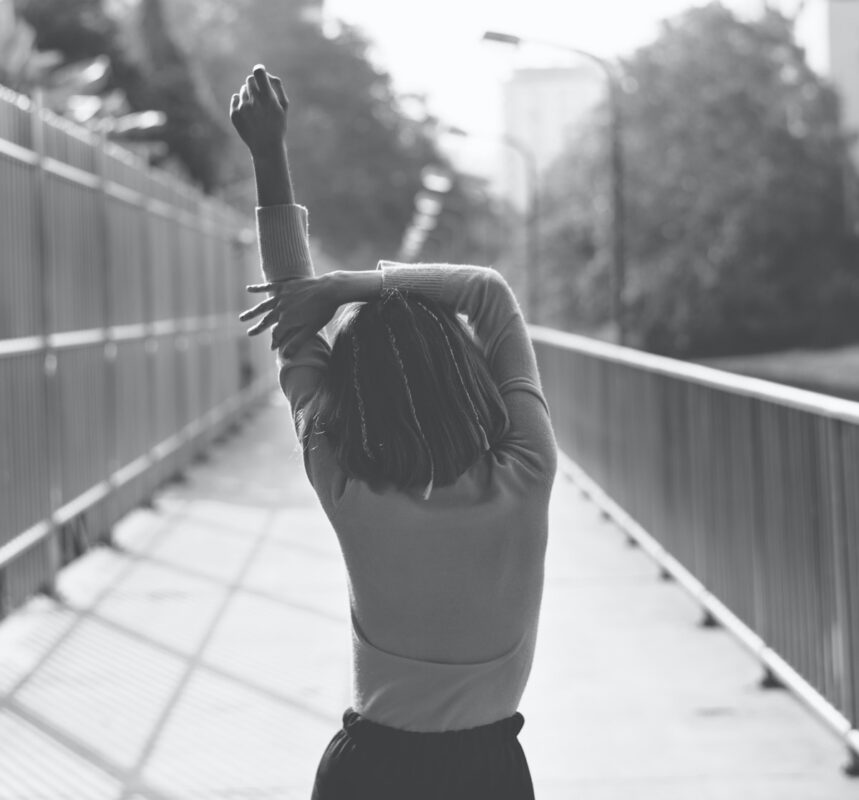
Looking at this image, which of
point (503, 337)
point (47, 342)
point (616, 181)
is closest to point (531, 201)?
point (616, 181)

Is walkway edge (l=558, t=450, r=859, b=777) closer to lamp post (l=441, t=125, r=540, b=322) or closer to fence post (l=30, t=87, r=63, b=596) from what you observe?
fence post (l=30, t=87, r=63, b=596)

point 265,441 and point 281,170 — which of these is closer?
point 281,170

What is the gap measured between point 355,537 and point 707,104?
5374 centimetres

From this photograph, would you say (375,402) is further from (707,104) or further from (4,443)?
(707,104)

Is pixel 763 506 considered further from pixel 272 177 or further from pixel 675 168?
pixel 675 168

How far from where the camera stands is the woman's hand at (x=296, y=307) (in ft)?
7.53

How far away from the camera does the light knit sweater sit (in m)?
2.23

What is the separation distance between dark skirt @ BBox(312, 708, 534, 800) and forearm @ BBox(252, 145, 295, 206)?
76cm

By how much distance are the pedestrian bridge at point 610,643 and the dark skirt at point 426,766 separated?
2.87 meters

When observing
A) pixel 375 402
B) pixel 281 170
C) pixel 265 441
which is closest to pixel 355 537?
pixel 375 402

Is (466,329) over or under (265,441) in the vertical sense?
over

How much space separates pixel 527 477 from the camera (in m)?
A: 2.26

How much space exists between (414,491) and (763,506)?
433cm

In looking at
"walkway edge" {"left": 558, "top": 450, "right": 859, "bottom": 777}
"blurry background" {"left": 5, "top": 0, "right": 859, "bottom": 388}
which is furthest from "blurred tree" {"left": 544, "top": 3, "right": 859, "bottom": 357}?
"walkway edge" {"left": 558, "top": 450, "right": 859, "bottom": 777}
